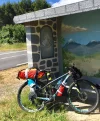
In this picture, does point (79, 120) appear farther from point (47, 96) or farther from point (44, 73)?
point (44, 73)

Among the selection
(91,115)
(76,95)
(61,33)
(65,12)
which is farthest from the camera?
(61,33)

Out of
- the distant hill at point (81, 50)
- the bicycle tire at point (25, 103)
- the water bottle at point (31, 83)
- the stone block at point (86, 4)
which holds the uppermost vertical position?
the stone block at point (86, 4)

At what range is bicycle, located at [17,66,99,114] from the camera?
18.2ft

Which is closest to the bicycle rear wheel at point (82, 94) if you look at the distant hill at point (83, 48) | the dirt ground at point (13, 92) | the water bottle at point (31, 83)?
the dirt ground at point (13, 92)

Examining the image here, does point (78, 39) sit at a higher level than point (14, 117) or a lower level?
higher

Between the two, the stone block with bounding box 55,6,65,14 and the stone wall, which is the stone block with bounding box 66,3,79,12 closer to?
the stone block with bounding box 55,6,65,14

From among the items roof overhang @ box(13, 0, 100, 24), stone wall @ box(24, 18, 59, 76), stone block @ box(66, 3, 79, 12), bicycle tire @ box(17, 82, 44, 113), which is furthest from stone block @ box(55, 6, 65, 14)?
bicycle tire @ box(17, 82, 44, 113)

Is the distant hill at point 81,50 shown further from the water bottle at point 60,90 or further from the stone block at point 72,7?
the stone block at point 72,7

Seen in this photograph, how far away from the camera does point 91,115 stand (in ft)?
17.8

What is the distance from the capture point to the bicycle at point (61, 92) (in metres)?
5.56

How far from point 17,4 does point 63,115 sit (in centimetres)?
4812

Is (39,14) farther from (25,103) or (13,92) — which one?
(13,92)

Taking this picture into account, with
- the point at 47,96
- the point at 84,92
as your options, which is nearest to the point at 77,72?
the point at 84,92

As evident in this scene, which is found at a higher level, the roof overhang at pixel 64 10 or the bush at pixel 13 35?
the roof overhang at pixel 64 10
